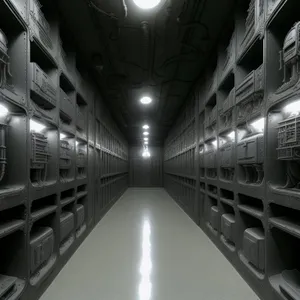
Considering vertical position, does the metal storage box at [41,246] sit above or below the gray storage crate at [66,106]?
below

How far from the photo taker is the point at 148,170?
54.2 ft

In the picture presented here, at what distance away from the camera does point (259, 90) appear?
252 centimetres

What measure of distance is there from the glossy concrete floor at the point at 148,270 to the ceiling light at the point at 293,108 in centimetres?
193

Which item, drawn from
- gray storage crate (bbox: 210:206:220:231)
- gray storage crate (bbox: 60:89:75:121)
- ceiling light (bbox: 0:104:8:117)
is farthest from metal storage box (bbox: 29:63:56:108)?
gray storage crate (bbox: 210:206:220:231)

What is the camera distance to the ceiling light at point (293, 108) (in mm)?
2006

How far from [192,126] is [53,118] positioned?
4386 millimetres

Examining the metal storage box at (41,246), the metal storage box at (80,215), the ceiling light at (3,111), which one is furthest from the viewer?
the metal storage box at (80,215)

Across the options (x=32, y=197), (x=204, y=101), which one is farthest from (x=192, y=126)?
(x=32, y=197)

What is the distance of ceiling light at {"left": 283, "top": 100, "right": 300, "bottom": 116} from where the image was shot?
6.58ft

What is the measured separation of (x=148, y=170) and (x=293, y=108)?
48.0ft

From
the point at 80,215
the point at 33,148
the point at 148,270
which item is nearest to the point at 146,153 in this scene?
the point at 80,215

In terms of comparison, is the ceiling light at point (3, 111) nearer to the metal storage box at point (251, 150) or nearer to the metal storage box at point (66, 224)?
the metal storage box at point (66, 224)

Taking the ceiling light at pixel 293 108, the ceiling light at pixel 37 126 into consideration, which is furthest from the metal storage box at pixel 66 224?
the ceiling light at pixel 293 108

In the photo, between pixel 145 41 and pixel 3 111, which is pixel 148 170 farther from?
pixel 3 111
